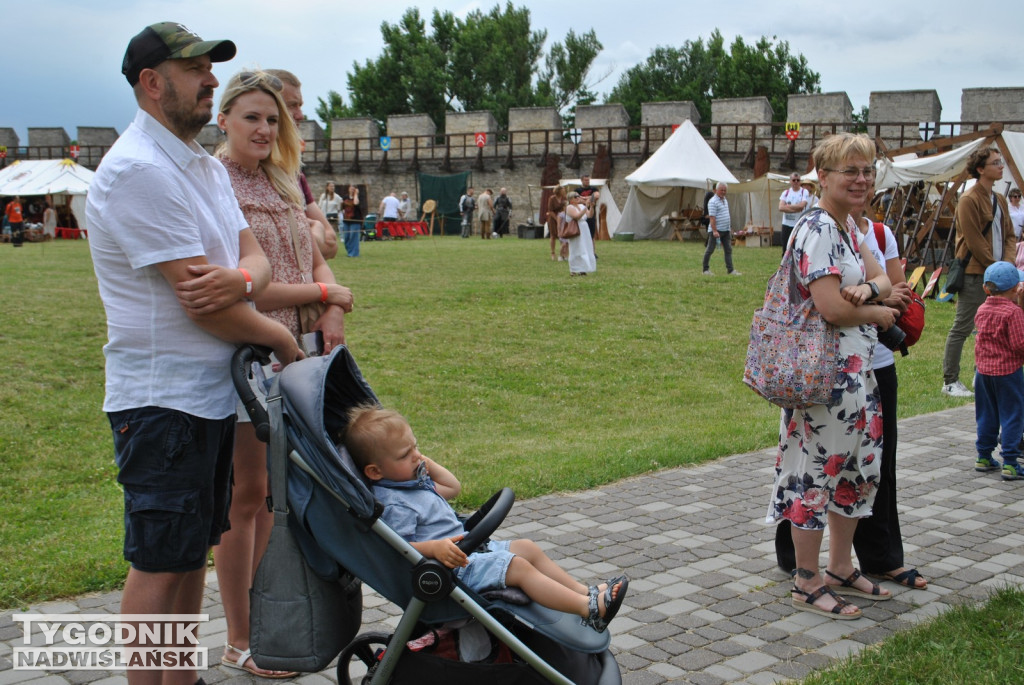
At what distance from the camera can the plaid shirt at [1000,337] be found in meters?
6.97

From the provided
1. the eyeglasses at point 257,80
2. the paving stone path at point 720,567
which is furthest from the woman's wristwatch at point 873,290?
the eyeglasses at point 257,80

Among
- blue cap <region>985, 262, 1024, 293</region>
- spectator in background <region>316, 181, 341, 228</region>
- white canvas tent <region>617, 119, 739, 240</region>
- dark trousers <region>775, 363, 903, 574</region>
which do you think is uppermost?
white canvas tent <region>617, 119, 739, 240</region>

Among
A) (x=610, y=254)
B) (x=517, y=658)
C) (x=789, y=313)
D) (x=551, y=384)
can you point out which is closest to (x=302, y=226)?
(x=517, y=658)

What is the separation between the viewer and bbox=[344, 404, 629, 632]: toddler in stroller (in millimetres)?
2963

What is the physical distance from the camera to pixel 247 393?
290 cm

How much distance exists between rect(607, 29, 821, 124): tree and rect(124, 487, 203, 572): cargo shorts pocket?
73331mm

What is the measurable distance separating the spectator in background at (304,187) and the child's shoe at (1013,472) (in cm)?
513

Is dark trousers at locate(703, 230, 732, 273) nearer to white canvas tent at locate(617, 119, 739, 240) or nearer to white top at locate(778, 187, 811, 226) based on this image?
white top at locate(778, 187, 811, 226)

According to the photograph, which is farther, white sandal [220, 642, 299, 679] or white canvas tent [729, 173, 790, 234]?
white canvas tent [729, 173, 790, 234]

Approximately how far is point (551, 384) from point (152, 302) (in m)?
8.04

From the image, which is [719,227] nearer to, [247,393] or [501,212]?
[247,393]

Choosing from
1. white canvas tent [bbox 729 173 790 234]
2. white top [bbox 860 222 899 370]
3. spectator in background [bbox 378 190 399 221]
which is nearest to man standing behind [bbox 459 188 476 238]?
spectator in background [bbox 378 190 399 221]

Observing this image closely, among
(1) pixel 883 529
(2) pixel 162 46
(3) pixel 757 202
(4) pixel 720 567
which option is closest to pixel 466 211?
(3) pixel 757 202

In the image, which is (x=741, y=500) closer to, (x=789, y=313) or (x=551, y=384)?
(x=789, y=313)
